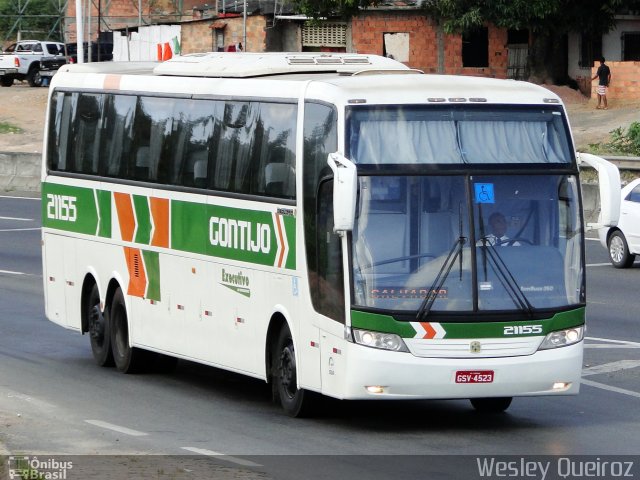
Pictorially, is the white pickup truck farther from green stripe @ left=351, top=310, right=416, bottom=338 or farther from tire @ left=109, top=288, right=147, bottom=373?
green stripe @ left=351, top=310, right=416, bottom=338

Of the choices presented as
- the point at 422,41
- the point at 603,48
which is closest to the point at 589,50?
the point at 603,48

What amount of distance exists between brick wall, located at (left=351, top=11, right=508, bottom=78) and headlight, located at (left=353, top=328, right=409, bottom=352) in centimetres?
4765

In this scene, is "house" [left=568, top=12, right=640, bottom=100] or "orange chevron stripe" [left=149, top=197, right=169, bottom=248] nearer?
"orange chevron stripe" [left=149, top=197, right=169, bottom=248]

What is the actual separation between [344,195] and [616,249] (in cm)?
1600

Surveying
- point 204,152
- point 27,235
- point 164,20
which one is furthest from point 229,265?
point 164,20

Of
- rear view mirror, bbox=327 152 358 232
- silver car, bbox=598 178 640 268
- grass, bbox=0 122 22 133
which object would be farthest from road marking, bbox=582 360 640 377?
grass, bbox=0 122 22 133

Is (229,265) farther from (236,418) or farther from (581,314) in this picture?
(581,314)

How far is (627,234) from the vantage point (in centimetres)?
2661

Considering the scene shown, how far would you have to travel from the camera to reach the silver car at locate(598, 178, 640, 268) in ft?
86.9

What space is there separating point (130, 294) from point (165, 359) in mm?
847

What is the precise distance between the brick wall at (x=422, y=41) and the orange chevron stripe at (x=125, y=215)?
4335 cm

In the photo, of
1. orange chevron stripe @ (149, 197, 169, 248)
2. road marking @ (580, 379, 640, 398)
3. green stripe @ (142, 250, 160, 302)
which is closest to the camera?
road marking @ (580, 379, 640, 398)

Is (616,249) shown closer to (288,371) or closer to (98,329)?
(98,329)

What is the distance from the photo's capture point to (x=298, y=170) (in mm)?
13102
